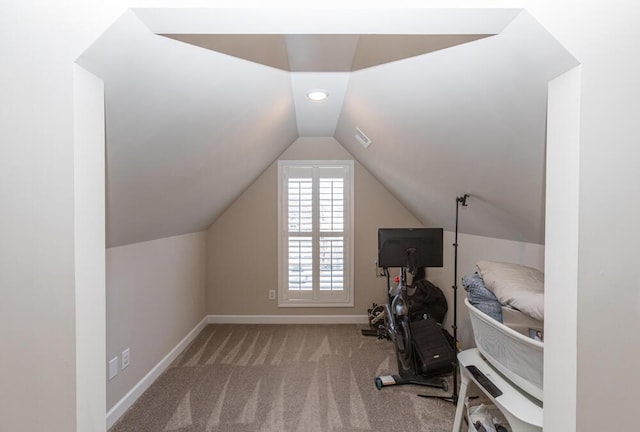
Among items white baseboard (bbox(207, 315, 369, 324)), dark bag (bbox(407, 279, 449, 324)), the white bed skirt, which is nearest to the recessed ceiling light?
the white bed skirt

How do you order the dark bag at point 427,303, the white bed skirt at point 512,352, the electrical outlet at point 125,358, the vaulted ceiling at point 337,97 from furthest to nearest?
1. the dark bag at point 427,303
2. the electrical outlet at point 125,358
3. the white bed skirt at point 512,352
4. the vaulted ceiling at point 337,97

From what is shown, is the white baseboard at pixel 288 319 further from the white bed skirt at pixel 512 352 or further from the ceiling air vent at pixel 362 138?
the white bed skirt at pixel 512 352

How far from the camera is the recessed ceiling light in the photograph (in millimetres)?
2447

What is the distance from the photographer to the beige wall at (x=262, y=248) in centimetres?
416

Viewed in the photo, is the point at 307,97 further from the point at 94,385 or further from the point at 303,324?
the point at 303,324

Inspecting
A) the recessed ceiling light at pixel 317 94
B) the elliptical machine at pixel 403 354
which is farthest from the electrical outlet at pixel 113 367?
the recessed ceiling light at pixel 317 94

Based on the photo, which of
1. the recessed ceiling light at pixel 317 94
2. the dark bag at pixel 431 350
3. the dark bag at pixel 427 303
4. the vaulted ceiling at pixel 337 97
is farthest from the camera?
the dark bag at pixel 427 303

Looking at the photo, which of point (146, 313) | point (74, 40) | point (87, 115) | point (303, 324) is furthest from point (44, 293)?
point (303, 324)

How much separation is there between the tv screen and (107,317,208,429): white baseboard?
2109 mm

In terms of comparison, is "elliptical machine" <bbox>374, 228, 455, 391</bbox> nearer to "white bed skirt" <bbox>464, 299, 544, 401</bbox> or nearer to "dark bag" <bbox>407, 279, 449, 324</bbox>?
"dark bag" <bbox>407, 279, 449, 324</bbox>

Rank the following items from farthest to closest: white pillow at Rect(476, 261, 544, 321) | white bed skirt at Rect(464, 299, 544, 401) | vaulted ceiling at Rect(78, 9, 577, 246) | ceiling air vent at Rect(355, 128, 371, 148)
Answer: ceiling air vent at Rect(355, 128, 371, 148) < white pillow at Rect(476, 261, 544, 321) < white bed skirt at Rect(464, 299, 544, 401) < vaulted ceiling at Rect(78, 9, 577, 246)

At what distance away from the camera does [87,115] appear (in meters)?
0.96

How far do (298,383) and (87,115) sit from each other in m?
2.46

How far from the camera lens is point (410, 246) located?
8.81ft
